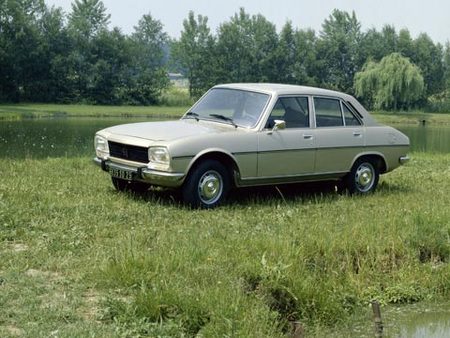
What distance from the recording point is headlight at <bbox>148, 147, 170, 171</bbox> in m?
8.81

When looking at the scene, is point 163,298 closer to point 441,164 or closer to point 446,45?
point 441,164

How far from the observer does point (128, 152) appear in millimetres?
9352

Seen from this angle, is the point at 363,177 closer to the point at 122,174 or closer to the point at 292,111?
the point at 292,111

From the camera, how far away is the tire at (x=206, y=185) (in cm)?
912

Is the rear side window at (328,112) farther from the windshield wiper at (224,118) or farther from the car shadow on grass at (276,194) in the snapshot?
the windshield wiper at (224,118)

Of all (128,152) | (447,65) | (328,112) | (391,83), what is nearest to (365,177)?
(328,112)

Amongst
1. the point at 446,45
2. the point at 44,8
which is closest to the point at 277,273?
the point at 44,8

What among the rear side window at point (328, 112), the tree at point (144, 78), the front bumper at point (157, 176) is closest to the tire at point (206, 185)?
the front bumper at point (157, 176)

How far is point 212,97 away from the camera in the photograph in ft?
35.3

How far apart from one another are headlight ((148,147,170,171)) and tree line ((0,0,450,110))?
58033mm

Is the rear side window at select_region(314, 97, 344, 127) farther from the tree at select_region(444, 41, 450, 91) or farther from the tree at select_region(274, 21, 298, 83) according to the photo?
the tree at select_region(444, 41, 450, 91)

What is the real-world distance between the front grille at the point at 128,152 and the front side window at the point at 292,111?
2.06 m

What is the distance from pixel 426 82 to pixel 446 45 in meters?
8.25

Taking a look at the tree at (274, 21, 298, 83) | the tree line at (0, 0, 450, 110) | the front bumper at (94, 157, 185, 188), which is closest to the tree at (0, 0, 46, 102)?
the tree line at (0, 0, 450, 110)
